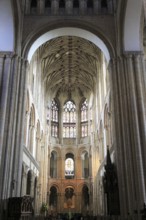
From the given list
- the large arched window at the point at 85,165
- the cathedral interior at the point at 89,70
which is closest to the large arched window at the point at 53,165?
the large arched window at the point at 85,165

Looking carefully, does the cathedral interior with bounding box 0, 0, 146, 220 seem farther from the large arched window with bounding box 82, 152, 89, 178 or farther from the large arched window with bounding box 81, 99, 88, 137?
the large arched window with bounding box 81, 99, 88, 137

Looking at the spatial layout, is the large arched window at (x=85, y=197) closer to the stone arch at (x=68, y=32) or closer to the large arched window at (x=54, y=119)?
the large arched window at (x=54, y=119)

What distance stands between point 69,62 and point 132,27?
15079 millimetres

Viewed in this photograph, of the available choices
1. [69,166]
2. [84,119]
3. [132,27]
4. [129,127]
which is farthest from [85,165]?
[132,27]

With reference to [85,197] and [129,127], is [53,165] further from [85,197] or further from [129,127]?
[129,127]

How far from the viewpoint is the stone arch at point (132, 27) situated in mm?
15981

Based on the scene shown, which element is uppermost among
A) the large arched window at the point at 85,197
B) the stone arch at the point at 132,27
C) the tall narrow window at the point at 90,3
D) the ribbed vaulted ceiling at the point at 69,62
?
the ribbed vaulted ceiling at the point at 69,62

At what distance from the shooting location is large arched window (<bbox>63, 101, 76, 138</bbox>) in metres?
38.8

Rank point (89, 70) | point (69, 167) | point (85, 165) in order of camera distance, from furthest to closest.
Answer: point (69, 167) < point (85, 165) < point (89, 70)

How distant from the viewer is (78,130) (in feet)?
127

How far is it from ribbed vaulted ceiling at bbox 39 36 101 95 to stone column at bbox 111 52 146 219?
33.7 ft

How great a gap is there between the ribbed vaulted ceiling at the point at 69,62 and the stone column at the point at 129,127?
10.3m

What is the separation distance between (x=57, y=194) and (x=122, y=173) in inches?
887

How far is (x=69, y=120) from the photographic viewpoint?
39750 mm
